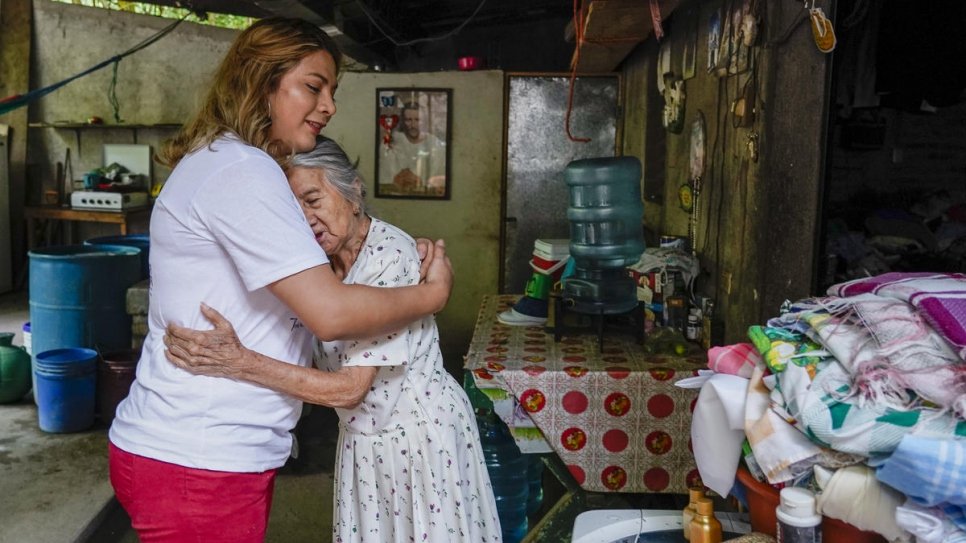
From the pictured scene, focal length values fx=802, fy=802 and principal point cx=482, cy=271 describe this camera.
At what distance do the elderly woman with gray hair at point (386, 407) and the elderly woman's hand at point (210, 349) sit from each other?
0.76ft

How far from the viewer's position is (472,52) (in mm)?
10156

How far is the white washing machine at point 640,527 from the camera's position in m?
1.65

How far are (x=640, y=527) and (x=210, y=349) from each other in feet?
3.16

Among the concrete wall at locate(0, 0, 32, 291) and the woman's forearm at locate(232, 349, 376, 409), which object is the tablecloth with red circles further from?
the concrete wall at locate(0, 0, 32, 291)

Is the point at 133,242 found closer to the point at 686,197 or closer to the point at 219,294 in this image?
the point at 686,197

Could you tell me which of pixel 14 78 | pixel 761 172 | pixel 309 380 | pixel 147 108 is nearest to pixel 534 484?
pixel 761 172

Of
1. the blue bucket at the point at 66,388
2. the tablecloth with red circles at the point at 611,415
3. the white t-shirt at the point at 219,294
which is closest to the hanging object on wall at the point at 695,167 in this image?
the tablecloth with red circles at the point at 611,415

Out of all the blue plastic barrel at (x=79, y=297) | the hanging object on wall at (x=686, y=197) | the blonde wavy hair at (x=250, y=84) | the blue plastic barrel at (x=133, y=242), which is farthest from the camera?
the blue plastic barrel at (x=133, y=242)

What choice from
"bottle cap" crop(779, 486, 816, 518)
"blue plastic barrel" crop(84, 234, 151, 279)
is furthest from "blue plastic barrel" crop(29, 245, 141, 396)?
"bottle cap" crop(779, 486, 816, 518)

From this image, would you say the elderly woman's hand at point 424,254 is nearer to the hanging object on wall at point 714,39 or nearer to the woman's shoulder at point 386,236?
the woman's shoulder at point 386,236

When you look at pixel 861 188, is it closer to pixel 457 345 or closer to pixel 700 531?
pixel 457 345

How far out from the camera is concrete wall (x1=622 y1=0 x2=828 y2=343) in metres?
2.64

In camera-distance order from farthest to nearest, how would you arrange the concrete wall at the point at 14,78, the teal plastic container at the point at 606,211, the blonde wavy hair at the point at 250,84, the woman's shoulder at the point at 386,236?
the concrete wall at the point at 14,78 < the teal plastic container at the point at 606,211 < the woman's shoulder at the point at 386,236 < the blonde wavy hair at the point at 250,84

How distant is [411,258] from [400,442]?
46 cm
